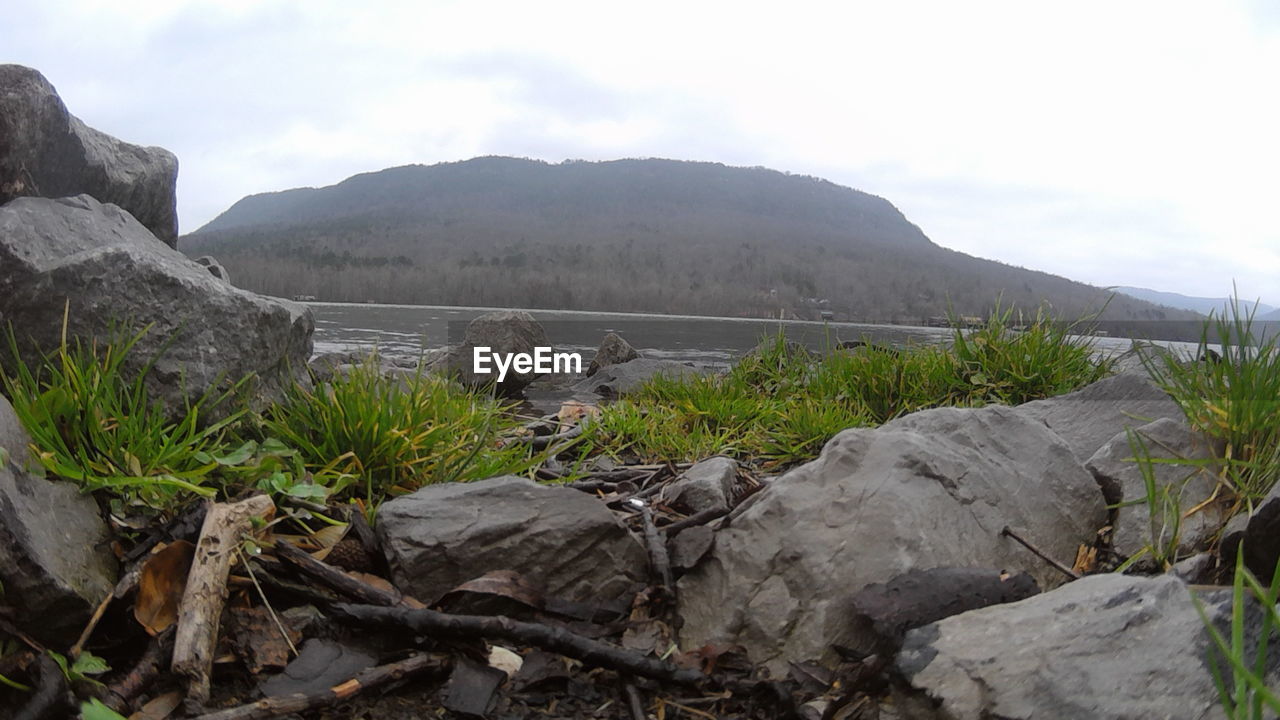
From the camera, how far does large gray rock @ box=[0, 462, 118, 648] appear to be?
1.98 metres

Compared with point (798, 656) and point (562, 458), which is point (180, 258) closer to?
point (562, 458)

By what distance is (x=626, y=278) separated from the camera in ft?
361

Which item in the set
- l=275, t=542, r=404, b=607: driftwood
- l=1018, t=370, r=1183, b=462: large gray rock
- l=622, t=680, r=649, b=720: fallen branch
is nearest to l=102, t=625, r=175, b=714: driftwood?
l=275, t=542, r=404, b=607: driftwood

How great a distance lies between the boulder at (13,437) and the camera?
2.22 meters

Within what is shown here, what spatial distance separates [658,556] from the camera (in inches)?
115

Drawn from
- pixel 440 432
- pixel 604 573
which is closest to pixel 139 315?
pixel 440 432

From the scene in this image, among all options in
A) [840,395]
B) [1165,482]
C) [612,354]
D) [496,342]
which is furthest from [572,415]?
[612,354]

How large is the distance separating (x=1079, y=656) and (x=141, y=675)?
236 cm

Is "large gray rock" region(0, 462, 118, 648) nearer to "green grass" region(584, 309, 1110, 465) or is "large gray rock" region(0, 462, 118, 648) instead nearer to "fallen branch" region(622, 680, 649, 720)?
"fallen branch" region(622, 680, 649, 720)

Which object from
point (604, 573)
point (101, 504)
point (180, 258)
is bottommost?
point (604, 573)

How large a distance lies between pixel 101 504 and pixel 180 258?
1.56 metres

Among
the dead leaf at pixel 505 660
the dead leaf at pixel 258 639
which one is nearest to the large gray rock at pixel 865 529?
the dead leaf at pixel 505 660

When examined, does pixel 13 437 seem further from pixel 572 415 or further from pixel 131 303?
pixel 572 415

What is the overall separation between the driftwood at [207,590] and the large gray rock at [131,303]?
0.78 meters
